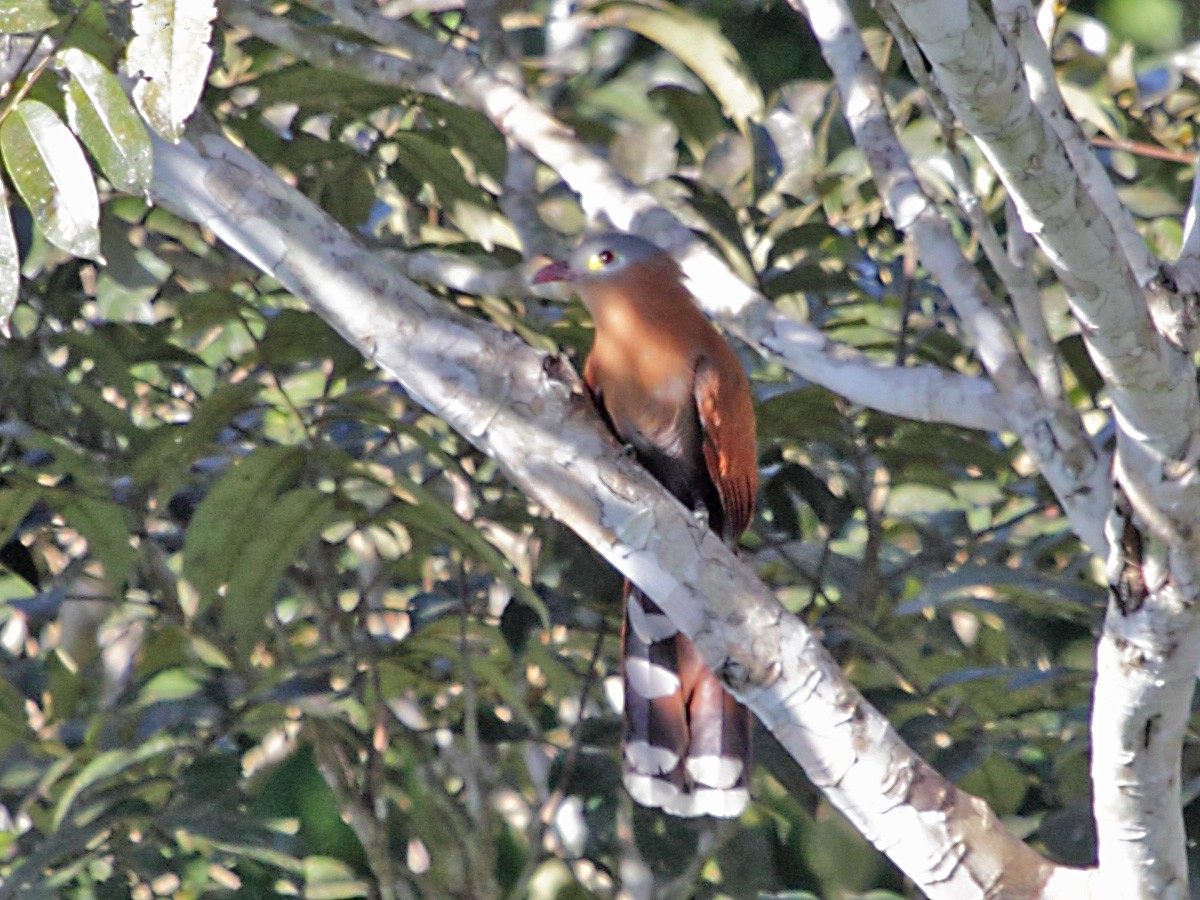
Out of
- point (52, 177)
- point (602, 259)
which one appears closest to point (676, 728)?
point (602, 259)

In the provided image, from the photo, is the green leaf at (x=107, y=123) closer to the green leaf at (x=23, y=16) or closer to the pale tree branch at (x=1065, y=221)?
the green leaf at (x=23, y=16)

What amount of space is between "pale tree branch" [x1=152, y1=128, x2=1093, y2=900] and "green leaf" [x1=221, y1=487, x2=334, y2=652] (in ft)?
1.57

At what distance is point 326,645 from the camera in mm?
3252

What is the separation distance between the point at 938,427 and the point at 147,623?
179 centimetres

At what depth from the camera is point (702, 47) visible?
11.2 ft

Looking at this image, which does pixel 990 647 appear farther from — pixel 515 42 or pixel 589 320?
pixel 515 42

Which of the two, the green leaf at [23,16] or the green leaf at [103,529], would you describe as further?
the green leaf at [103,529]

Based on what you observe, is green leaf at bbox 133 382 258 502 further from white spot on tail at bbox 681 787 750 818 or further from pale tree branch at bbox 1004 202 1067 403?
pale tree branch at bbox 1004 202 1067 403

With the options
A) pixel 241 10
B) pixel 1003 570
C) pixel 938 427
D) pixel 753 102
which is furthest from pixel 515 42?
pixel 1003 570

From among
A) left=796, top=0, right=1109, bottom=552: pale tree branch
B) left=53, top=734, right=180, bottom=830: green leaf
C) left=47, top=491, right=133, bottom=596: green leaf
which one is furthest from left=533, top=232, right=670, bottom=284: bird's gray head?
left=53, top=734, right=180, bottom=830: green leaf

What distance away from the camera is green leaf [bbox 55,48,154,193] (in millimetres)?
1522

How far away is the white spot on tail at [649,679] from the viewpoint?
2922 millimetres

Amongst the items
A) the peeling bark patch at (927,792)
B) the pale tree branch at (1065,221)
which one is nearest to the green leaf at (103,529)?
the peeling bark patch at (927,792)

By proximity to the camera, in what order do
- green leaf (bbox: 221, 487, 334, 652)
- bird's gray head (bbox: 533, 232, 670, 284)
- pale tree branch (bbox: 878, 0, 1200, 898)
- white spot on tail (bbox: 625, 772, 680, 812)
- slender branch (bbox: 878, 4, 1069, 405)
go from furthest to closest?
bird's gray head (bbox: 533, 232, 670, 284) < white spot on tail (bbox: 625, 772, 680, 812) < green leaf (bbox: 221, 487, 334, 652) < slender branch (bbox: 878, 4, 1069, 405) < pale tree branch (bbox: 878, 0, 1200, 898)
